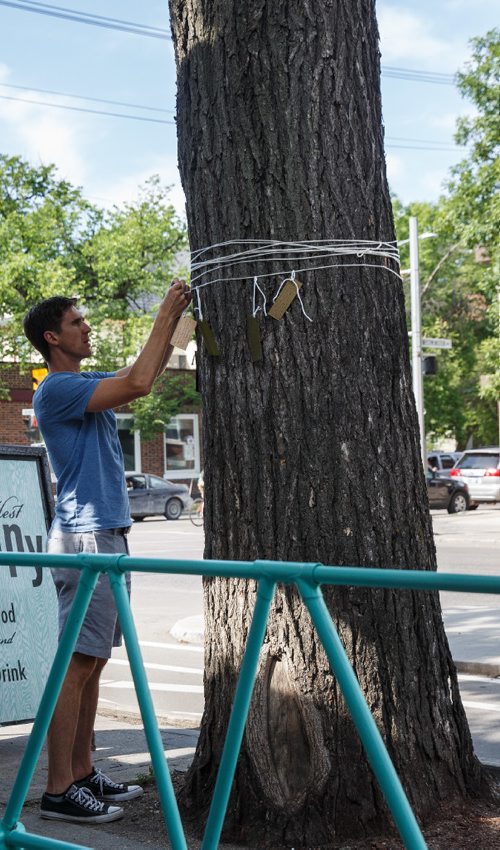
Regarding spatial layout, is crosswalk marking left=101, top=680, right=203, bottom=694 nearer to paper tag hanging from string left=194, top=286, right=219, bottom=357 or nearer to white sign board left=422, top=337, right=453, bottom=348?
paper tag hanging from string left=194, top=286, right=219, bottom=357

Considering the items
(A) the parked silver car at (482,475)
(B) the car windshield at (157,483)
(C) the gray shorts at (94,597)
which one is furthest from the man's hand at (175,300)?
(A) the parked silver car at (482,475)

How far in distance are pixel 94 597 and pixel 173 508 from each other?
27.6 metres

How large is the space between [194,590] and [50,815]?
10081mm

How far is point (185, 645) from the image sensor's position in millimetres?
10258

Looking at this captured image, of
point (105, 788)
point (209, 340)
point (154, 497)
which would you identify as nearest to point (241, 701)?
point (209, 340)

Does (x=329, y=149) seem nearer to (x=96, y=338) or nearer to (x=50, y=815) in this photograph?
(x=50, y=815)

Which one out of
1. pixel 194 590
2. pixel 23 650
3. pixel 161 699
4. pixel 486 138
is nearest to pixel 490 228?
pixel 486 138

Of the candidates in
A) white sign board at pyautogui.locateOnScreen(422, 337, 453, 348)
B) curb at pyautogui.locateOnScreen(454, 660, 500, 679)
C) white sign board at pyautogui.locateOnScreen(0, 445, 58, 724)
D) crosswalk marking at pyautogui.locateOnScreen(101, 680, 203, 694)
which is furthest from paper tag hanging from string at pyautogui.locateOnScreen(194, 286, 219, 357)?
white sign board at pyautogui.locateOnScreen(422, 337, 453, 348)

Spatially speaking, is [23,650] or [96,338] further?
[96,338]

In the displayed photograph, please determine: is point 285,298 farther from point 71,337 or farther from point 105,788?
point 105,788

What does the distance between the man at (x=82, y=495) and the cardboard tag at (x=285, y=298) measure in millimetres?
352

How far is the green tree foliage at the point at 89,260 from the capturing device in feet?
111

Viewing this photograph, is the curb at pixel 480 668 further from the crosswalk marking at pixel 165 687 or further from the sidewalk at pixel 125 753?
the crosswalk marking at pixel 165 687

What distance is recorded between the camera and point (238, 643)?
418 centimetres
